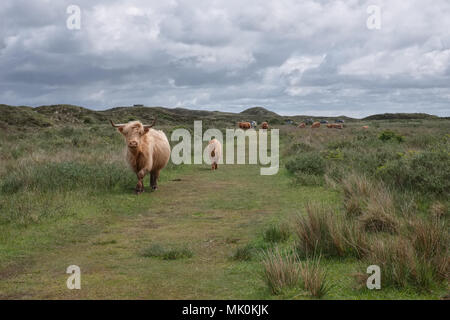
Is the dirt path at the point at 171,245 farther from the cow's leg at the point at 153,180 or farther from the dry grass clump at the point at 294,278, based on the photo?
the cow's leg at the point at 153,180

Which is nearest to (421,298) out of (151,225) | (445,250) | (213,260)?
(445,250)

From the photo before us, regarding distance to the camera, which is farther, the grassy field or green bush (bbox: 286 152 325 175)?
green bush (bbox: 286 152 325 175)

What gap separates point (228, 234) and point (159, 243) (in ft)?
4.15

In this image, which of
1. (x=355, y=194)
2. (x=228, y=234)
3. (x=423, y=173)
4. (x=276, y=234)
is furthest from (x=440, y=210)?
(x=228, y=234)

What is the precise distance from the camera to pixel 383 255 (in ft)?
15.2

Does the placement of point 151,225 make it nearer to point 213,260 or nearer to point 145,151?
point 213,260

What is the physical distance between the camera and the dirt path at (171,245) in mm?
4652

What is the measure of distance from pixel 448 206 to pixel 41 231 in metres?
7.23

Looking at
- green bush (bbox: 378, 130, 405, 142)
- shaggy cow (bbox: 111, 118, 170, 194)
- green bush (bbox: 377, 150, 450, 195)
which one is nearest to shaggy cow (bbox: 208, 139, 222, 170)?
shaggy cow (bbox: 111, 118, 170, 194)

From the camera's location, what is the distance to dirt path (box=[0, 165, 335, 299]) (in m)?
4.65

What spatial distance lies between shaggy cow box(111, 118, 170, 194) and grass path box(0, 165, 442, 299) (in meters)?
0.66

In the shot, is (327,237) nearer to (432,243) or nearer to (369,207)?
(432,243)
